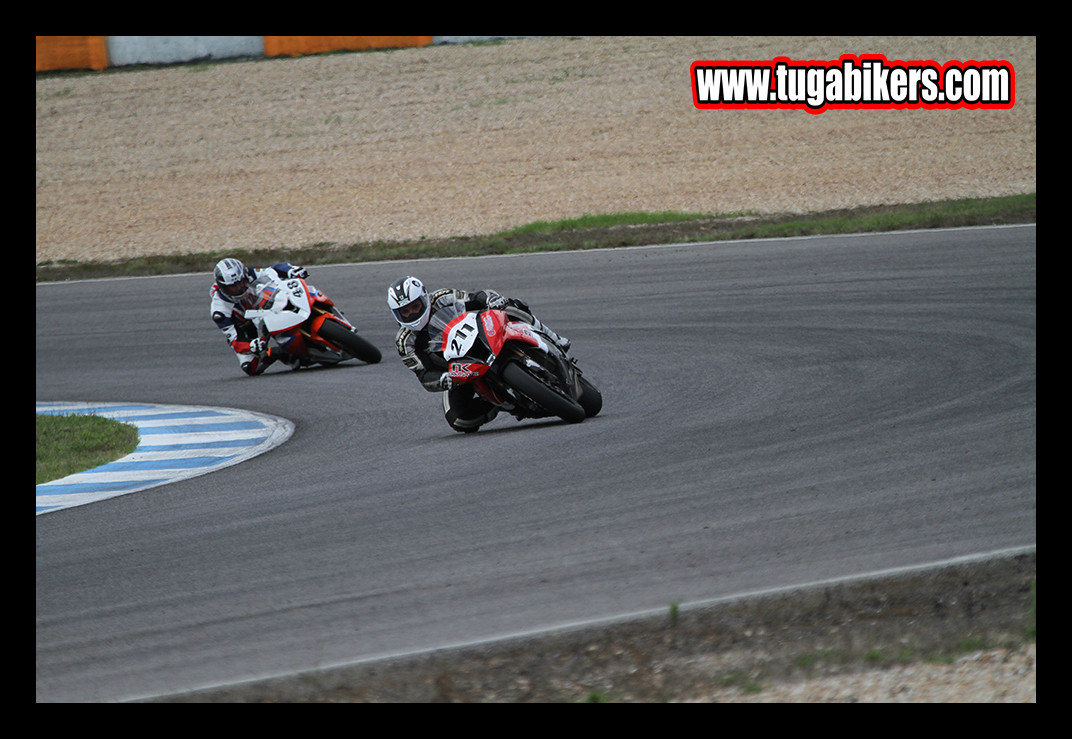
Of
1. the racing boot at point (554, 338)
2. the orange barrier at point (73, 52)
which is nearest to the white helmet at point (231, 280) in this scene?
the racing boot at point (554, 338)

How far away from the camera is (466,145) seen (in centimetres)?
2694

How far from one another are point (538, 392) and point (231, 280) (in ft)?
20.3

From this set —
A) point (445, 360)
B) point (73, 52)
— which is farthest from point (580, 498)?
point (73, 52)

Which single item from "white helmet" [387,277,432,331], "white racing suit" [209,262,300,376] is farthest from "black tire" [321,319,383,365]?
"white helmet" [387,277,432,331]

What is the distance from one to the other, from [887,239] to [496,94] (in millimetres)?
15594

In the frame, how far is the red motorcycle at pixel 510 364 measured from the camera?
28.5 ft

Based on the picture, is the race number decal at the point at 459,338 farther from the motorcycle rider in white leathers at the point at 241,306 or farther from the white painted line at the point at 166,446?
the motorcycle rider in white leathers at the point at 241,306

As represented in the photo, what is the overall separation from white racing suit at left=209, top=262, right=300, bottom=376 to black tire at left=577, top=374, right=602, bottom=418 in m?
5.61

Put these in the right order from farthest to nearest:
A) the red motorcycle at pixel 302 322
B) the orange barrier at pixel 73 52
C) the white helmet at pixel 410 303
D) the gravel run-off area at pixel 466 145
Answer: the orange barrier at pixel 73 52
the gravel run-off area at pixel 466 145
the red motorcycle at pixel 302 322
the white helmet at pixel 410 303

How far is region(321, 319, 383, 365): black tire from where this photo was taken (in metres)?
13.5

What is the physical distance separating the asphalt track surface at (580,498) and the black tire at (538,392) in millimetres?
252

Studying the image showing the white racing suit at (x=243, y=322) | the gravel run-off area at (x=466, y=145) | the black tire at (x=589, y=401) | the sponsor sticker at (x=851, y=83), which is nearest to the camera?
the black tire at (x=589, y=401)

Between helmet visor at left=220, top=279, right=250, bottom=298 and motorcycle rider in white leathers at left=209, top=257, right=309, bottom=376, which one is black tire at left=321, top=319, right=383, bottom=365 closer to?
motorcycle rider in white leathers at left=209, top=257, right=309, bottom=376

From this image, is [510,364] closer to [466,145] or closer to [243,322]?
[243,322]
